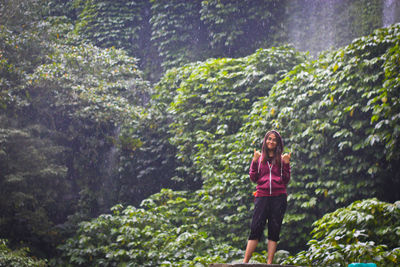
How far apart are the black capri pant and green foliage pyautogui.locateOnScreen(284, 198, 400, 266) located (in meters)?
0.47

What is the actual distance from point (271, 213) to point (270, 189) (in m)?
0.28

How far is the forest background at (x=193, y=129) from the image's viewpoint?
6559 millimetres

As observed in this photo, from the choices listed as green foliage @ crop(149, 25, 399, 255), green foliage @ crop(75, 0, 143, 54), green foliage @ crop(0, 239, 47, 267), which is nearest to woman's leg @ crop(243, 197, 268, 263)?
green foliage @ crop(149, 25, 399, 255)

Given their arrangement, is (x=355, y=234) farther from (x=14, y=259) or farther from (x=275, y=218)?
(x=14, y=259)

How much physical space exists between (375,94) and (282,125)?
5.77 feet

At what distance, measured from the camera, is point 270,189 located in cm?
459

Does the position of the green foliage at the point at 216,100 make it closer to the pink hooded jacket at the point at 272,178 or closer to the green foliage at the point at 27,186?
the green foliage at the point at 27,186

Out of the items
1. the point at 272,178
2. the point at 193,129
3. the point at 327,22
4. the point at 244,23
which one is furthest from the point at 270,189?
the point at 244,23

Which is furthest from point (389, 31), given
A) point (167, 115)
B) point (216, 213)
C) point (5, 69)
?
point (5, 69)

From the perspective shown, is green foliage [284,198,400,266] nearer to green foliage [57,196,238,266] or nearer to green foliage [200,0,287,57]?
green foliage [57,196,238,266]

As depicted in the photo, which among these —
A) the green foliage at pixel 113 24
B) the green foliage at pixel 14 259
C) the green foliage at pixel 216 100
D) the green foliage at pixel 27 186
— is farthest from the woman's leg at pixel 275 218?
the green foliage at pixel 113 24

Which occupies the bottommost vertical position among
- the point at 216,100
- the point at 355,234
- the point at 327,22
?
the point at 355,234

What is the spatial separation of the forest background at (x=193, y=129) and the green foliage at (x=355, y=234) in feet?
0.07

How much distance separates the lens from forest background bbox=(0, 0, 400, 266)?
6559 millimetres
